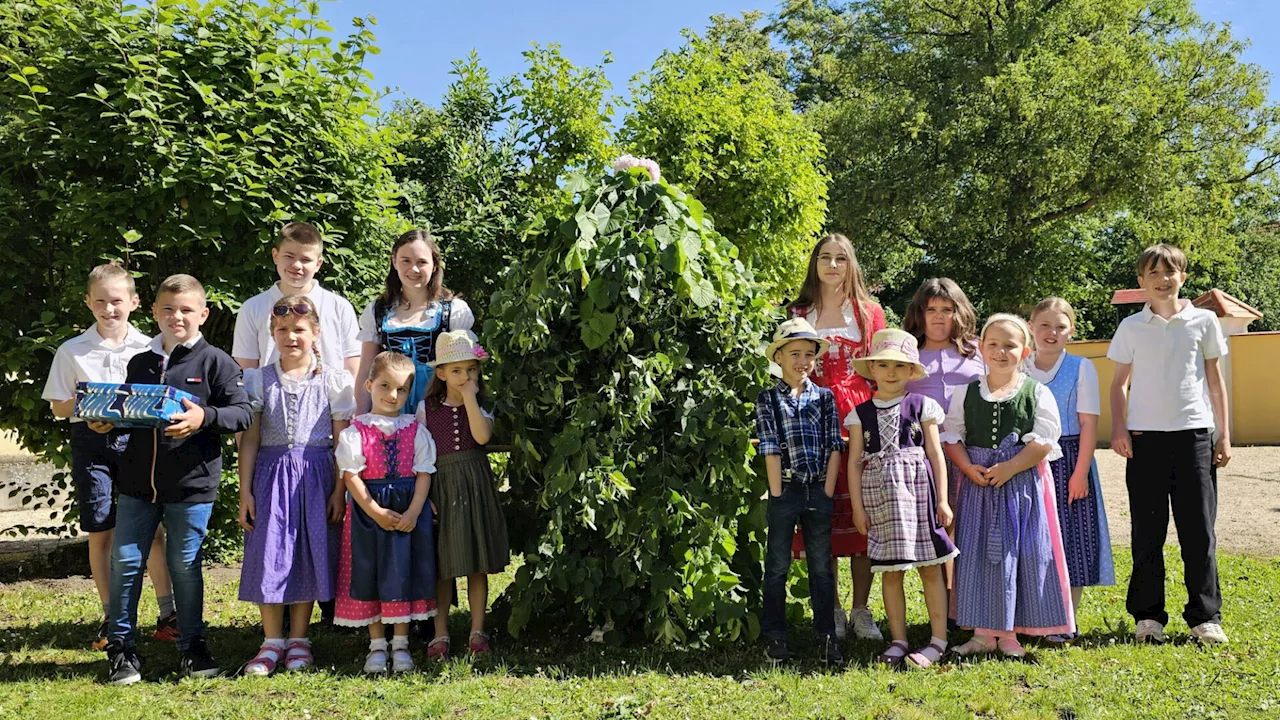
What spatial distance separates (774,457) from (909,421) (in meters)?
0.58

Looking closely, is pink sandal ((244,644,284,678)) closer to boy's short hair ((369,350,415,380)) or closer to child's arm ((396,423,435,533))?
child's arm ((396,423,435,533))

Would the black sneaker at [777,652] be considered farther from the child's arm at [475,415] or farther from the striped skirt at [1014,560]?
the child's arm at [475,415]

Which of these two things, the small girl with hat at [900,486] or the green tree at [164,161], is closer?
the small girl with hat at [900,486]

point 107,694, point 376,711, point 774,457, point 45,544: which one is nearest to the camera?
point 376,711

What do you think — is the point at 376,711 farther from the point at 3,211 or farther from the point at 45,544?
the point at 45,544

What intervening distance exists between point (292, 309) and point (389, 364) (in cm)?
47

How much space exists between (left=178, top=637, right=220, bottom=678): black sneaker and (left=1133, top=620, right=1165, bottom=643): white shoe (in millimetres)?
4008

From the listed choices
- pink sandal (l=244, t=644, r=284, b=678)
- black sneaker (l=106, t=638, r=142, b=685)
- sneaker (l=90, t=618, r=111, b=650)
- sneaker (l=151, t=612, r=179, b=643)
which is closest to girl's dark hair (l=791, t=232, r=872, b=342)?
pink sandal (l=244, t=644, r=284, b=678)

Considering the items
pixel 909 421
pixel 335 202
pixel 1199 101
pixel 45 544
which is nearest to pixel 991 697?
pixel 909 421

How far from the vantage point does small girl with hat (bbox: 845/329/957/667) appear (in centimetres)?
380

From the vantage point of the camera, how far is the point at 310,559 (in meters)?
3.95

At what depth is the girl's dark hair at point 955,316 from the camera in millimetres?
4344

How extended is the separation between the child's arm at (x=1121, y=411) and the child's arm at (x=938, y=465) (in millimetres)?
956

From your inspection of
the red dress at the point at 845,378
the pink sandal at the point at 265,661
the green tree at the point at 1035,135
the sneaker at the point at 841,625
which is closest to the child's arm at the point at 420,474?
the pink sandal at the point at 265,661
